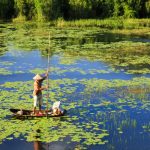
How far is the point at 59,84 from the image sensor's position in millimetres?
23094

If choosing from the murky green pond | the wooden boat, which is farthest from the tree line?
the wooden boat

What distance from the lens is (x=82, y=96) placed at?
20.5m

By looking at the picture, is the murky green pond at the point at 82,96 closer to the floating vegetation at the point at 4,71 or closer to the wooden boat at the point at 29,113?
the floating vegetation at the point at 4,71

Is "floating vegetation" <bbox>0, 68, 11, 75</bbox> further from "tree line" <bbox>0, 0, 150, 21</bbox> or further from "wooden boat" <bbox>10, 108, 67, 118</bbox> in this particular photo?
"tree line" <bbox>0, 0, 150, 21</bbox>

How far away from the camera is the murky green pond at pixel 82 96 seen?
14.5 metres

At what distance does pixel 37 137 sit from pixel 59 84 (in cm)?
857

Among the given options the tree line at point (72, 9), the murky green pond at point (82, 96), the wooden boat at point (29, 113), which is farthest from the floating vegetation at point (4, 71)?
the tree line at point (72, 9)

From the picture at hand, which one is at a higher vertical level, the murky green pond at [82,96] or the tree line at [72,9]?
the tree line at [72,9]

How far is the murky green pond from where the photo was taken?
14.5m

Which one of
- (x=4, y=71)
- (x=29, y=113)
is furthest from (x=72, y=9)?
(x=29, y=113)

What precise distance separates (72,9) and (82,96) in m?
60.2

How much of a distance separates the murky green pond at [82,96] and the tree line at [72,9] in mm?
37613

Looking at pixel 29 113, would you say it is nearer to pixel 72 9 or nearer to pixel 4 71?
pixel 4 71

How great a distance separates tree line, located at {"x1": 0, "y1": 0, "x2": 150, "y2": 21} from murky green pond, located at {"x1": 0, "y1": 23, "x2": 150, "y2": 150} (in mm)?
37613
